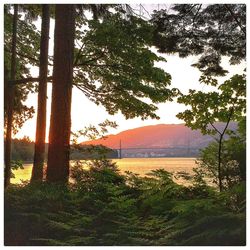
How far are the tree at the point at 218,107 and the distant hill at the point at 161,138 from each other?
0.07 metres

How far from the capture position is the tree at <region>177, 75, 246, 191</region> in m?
4.38

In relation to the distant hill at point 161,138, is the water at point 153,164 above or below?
below

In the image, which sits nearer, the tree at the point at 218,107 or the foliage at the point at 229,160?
the foliage at the point at 229,160

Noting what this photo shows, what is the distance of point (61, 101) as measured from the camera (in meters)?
5.12

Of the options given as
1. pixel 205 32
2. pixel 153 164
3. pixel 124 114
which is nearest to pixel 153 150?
A: pixel 153 164

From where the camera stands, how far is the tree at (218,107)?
4383mm

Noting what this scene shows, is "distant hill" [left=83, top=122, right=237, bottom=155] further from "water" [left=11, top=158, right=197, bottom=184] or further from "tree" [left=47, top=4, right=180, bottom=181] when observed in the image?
"tree" [left=47, top=4, right=180, bottom=181]

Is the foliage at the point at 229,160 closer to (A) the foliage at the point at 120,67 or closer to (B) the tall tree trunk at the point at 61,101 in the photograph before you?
(A) the foliage at the point at 120,67

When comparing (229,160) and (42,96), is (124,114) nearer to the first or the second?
(42,96)

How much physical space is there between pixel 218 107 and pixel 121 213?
1.48 metres

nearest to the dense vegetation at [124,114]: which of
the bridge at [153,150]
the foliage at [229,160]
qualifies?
the foliage at [229,160]

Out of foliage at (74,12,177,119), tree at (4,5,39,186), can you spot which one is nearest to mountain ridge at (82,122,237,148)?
foliage at (74,12,177,119)

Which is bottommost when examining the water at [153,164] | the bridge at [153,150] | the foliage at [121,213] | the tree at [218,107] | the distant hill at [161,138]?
the foliage at [121,213]

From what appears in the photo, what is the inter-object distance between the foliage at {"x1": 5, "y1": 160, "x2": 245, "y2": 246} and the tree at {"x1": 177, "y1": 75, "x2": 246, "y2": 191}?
636 mm
